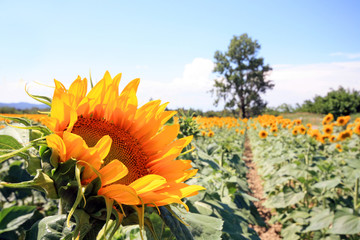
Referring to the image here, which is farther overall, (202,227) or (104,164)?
(202,227)

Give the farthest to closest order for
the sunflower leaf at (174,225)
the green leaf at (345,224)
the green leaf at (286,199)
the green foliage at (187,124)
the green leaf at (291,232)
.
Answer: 1. the green leaf at (286,199)
2. the green leaf at (291,232)
3. the green leaf at (345,224)
4. the green foliage at (187,124)
5. the sunflower leaf at (174,225)

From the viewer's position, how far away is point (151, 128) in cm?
74

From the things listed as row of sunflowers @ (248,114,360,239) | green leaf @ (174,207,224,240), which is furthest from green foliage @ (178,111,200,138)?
row of sunflowers @ (248,114,360,239)

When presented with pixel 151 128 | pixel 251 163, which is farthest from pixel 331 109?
pixel 151 128

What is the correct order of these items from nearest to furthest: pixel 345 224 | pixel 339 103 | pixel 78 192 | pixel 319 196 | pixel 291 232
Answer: pixel 78 192
pixel 345 224
pixel 291 232
pixel 319 196
pixel 339 103

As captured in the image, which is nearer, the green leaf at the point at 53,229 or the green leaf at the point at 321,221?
the green leaf at the point at 53,229

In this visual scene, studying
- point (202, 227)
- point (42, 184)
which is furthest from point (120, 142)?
point (202, 227)

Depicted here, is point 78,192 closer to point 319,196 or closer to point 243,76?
point 319,196

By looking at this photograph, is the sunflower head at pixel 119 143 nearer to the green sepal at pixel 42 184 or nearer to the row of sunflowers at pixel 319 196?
the green sepal at pixel 42 184

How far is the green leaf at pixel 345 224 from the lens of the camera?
2.79 metres

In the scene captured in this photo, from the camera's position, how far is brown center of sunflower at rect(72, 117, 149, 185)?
65cm

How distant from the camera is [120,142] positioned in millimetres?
701

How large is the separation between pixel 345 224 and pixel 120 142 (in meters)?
3.04

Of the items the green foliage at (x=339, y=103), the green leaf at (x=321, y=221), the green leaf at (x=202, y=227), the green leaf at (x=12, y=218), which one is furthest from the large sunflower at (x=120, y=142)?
the green foliage at (x=339, y=103)
